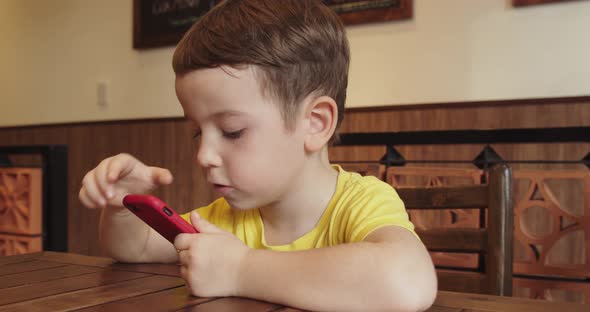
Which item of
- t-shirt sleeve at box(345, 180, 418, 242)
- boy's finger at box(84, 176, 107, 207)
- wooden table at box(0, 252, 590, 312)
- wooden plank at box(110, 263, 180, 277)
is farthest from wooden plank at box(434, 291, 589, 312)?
boy's finger at box(84, 176, 107, 207)

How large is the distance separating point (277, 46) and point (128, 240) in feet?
1.17

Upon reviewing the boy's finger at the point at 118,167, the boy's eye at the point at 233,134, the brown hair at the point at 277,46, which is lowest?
the boy's finger at the point at 118,167

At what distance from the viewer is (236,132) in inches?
26.9

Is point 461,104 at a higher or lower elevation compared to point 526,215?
higher

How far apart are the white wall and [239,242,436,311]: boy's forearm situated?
1.78 m

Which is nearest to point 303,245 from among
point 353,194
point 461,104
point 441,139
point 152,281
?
point 353,194

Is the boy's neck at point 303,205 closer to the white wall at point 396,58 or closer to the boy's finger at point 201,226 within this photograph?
the boy's finger at point 201,226

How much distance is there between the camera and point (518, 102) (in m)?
2.14

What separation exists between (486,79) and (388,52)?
1.37 feet

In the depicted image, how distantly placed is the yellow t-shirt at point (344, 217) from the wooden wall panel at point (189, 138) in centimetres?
150

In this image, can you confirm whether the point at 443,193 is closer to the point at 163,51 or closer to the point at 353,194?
the point at 353,194

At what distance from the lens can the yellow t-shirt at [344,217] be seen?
0.68 meters

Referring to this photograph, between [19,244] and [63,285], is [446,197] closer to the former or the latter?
[63,285]

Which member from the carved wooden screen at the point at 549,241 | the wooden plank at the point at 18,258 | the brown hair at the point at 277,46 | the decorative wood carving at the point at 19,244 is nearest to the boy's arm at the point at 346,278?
the brown hair at the point at 277,46
